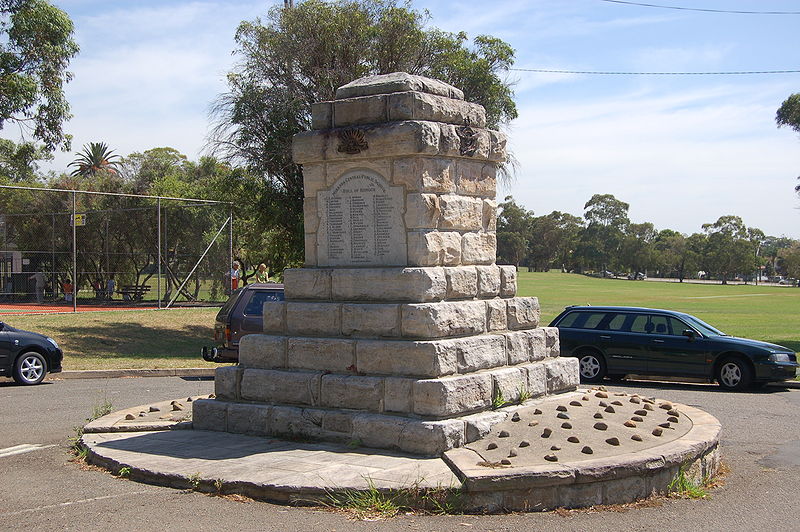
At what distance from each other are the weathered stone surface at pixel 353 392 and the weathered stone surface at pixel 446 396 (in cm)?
43

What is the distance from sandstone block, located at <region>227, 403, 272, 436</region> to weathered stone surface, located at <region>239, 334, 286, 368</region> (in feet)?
1.46

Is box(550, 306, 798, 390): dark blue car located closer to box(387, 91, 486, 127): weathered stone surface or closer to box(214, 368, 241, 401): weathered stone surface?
box(387, 91, 486, 127): weathered stone surface

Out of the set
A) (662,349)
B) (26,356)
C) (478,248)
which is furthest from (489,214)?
(26,356)

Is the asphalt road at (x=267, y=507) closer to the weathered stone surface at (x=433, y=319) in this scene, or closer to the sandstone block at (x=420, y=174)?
the weathered stone surface at (x=433, y=319)

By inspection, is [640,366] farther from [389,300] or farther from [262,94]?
[262,94]

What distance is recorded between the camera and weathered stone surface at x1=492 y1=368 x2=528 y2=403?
7.80 meters

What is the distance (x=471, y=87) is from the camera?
21719 millimetres

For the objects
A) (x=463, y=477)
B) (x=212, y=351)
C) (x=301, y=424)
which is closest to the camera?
(x=463, y=477)

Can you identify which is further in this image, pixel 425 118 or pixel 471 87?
pixel 471 87

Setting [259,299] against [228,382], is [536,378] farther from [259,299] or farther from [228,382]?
[259,299]

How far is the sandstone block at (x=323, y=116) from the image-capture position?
28.0 feet

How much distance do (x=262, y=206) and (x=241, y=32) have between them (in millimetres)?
4980

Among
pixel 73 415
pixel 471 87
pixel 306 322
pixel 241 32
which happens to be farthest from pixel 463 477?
pixel 241 32

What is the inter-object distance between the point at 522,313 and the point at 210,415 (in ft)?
11.7
